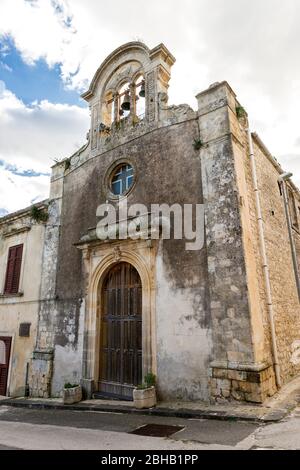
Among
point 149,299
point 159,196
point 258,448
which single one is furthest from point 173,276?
point 258,448

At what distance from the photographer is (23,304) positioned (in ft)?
33.1

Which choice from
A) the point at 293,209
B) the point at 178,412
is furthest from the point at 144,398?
the point at 293,209

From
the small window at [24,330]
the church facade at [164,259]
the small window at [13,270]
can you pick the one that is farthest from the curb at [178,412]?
the small window at [13,270]

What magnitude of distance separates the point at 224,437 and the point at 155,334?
2810 mm

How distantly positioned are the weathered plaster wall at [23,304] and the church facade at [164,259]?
1.43ft

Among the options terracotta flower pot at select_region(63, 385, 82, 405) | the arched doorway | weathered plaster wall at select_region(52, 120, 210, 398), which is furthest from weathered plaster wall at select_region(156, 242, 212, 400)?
terracotta flower pot at select_region(63, 385, 82, 405)

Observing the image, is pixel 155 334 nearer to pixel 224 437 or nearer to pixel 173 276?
pixel 173 276

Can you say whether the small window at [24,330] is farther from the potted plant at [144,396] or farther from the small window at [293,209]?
the small window at [293,209]

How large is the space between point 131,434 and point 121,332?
2.97 meters

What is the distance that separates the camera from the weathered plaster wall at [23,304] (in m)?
9.50

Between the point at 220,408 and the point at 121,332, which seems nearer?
the point at 220,408

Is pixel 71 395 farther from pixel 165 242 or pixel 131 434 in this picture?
pixel 165 242

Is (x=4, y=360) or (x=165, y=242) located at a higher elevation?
(x=165, y=242)

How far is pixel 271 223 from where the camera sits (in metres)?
8.39
